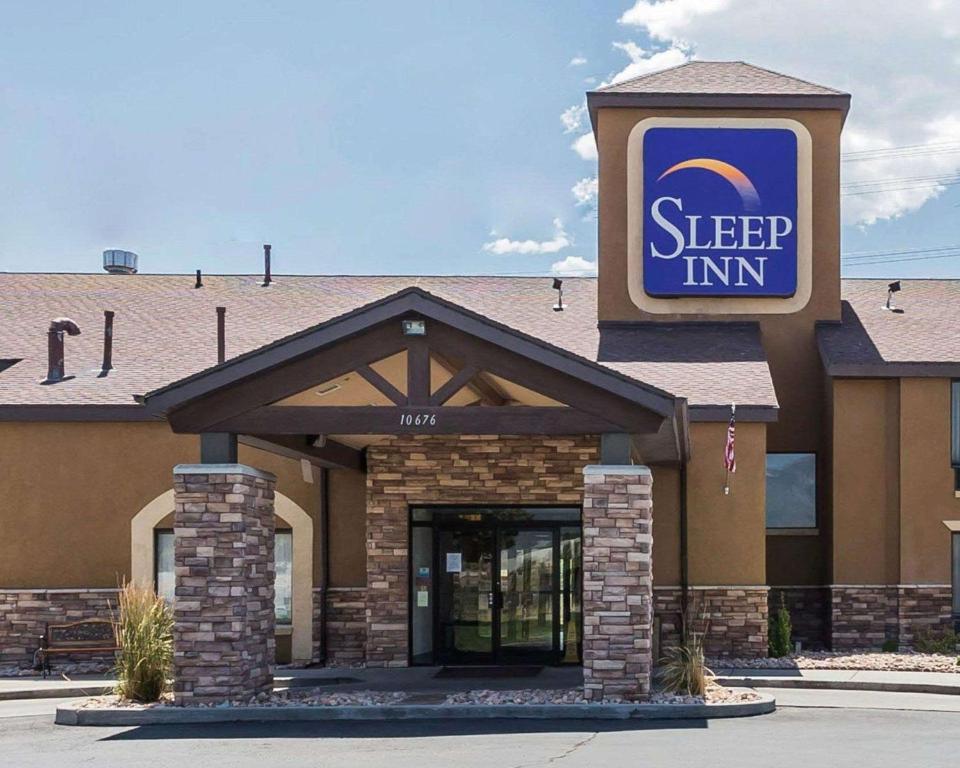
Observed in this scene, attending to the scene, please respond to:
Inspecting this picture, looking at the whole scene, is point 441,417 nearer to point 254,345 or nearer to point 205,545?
point 205,545

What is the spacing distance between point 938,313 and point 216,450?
16005mm

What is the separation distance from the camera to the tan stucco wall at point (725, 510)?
70.2ft

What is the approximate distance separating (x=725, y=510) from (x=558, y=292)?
7879 millimetres

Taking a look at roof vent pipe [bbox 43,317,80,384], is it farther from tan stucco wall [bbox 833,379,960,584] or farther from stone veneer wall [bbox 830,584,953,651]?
stone veneer wall [bbox 830,584,953,651]

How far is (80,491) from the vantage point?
21.8m

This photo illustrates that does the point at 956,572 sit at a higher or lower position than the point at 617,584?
lower

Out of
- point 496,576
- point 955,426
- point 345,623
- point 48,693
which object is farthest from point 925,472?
point 48,693

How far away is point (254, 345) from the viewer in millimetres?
24422

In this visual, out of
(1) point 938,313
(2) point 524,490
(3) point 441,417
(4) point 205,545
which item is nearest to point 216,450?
(4) point 205,545

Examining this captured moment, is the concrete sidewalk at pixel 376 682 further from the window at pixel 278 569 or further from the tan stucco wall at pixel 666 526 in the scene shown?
the tan stucco wall at pixel 666 526

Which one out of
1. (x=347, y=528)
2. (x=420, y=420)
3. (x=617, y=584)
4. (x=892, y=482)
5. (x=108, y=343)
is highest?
(x=108, y=343)

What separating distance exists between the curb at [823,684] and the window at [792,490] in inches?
263

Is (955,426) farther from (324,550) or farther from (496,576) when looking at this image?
(324,550)

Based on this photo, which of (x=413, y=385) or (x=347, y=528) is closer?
(x=413, y=385)
